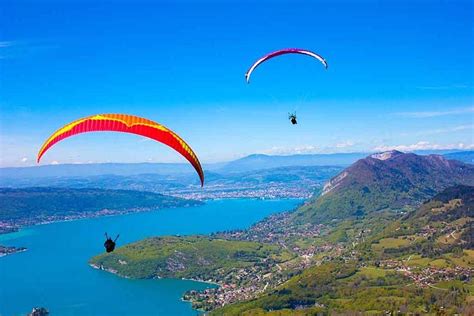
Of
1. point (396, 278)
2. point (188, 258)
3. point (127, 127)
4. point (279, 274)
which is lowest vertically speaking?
point (279, 274)

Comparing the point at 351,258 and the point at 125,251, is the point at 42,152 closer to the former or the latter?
the point at 351,258

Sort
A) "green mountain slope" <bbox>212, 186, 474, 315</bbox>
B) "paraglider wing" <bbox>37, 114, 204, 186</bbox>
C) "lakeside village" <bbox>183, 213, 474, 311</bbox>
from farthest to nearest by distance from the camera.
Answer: "lakeside village" <bbox>183, 213, 474, 311</bbox> → "green mountain slope" <bbox>212, 186, 474, 315</bbox> → "paraglider wing" <bbox>37, 114, 204, 186</bbox>

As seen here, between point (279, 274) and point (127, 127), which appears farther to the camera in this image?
point (279, 274)

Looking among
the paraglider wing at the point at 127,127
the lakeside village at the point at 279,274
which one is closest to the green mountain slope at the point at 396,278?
the lakeside village at the point at 279,274

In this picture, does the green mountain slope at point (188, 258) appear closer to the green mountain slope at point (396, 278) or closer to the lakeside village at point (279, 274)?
the lakeside village at point (279, 274)

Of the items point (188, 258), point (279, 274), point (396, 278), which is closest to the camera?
point (396, 278)

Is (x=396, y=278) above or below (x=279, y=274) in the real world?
above

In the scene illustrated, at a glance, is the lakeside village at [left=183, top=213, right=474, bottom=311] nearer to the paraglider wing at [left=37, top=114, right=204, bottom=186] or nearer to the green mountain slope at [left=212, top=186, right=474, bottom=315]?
the green mountain slope at [left=212, top=186, right=474, bottom=315]

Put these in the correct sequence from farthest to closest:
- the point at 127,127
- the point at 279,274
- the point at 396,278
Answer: the point at 279,274, the point at 396,278, the point at 127,127

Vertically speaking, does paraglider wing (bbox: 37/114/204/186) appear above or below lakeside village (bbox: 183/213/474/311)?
above

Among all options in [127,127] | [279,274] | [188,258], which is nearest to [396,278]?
[279,274]

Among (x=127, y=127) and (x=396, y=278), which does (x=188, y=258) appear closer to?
(x=396, y=278)

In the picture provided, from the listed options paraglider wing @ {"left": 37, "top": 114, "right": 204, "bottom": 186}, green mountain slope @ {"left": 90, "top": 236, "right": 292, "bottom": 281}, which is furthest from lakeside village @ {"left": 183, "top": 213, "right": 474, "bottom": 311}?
paraglider wing @ {"left": 37, "top": 114, "right": 204, "bottom": 186}
